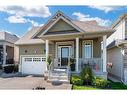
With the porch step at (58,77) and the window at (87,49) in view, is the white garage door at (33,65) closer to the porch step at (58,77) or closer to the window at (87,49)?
the window at (87,49)

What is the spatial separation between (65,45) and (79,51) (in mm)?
1529

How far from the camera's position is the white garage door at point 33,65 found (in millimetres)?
22786

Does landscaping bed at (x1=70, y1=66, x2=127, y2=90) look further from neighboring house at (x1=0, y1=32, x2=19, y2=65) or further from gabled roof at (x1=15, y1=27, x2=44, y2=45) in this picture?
neighboring house at (x1=0, y1=32, x2=19, y2=65)

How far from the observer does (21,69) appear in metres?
23.6

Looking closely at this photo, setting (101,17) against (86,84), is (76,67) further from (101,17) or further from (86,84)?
(101,17)

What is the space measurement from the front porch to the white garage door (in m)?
1.71

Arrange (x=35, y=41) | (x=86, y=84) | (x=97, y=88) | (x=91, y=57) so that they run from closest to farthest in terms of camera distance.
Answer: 1. (x=97, y=88)
2. (x=86, y=84)
3. (x=91, y=57)
4. (x=35, y=41)

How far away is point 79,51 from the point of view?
2058 cm

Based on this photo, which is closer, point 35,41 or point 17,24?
point 35,41

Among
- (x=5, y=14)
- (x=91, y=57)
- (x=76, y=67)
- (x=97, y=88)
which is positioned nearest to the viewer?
(x=97, y=88)

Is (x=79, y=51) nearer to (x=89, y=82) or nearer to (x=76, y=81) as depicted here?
(x=89, y=82)

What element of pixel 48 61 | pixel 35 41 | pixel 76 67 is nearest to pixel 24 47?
pixel 35 41
